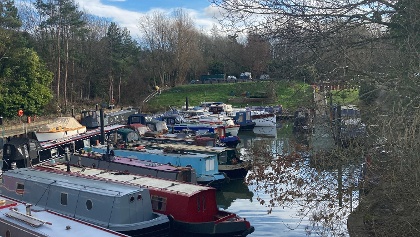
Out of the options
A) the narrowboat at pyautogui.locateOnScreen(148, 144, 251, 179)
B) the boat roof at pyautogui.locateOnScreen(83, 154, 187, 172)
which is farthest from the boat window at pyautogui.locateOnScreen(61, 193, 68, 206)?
the narrowboat at pyautogui.locateOnScreen(148, 144, 251, 179)

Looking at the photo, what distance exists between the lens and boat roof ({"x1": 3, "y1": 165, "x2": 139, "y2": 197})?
12.7 m

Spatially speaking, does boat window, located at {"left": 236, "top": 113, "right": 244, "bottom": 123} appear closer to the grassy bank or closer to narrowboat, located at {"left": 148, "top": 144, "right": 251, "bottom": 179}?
the grassy bank

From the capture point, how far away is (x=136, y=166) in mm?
17656

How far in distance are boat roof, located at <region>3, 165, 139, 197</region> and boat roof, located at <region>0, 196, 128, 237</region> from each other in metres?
2.15

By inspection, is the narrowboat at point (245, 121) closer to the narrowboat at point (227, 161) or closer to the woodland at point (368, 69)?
the narrowboat at point (227, 161)

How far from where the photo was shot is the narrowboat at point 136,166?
55.0 ft

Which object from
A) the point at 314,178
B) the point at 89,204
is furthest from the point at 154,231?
the point at 314,178

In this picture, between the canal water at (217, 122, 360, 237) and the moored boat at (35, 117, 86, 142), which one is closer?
the canal water at (217, 122, 360, 237)

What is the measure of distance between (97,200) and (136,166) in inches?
193

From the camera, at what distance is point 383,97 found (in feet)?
25.6

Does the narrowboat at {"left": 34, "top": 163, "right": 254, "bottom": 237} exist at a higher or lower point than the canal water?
lower

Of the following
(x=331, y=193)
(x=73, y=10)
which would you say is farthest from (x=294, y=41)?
(x=73, y=10)

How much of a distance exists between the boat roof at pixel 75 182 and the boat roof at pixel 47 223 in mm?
2151

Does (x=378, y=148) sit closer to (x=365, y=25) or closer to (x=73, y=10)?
(x=365, y=25)
